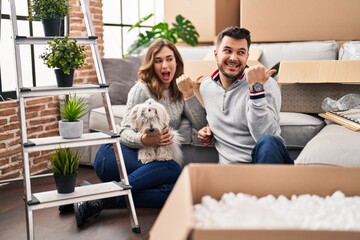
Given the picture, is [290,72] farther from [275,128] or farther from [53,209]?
[53,209]

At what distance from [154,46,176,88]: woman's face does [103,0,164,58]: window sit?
2247 mm

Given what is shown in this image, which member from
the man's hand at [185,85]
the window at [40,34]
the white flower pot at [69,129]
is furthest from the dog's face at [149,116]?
the window at [40,34]

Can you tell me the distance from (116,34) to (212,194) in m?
4.32

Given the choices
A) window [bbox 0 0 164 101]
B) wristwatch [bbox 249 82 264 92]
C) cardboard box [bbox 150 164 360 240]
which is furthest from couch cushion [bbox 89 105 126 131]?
cardboard box [bbox 150 164 360 240]

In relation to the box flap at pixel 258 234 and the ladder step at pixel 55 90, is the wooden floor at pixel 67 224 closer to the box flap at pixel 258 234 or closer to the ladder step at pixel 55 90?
the ladder step at pixel 55 90

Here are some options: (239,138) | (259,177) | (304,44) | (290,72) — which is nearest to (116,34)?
(304,44)

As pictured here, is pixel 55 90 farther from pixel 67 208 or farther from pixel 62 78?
pixel 67 208

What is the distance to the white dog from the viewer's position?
2475 millimetres

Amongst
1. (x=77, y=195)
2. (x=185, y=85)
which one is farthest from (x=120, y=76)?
(x=77, y=195)

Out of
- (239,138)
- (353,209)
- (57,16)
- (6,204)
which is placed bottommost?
(6,204)

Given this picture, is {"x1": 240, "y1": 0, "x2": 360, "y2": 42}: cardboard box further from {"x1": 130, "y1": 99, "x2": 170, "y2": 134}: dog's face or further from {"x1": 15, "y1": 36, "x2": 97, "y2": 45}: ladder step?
{"x1": 15, "y1": 36, "x2": 97, "y2": 45}: ladder step

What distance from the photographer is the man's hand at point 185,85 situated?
2.50 meters

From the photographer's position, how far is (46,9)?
2326 millimetres

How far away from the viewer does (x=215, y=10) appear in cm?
423
